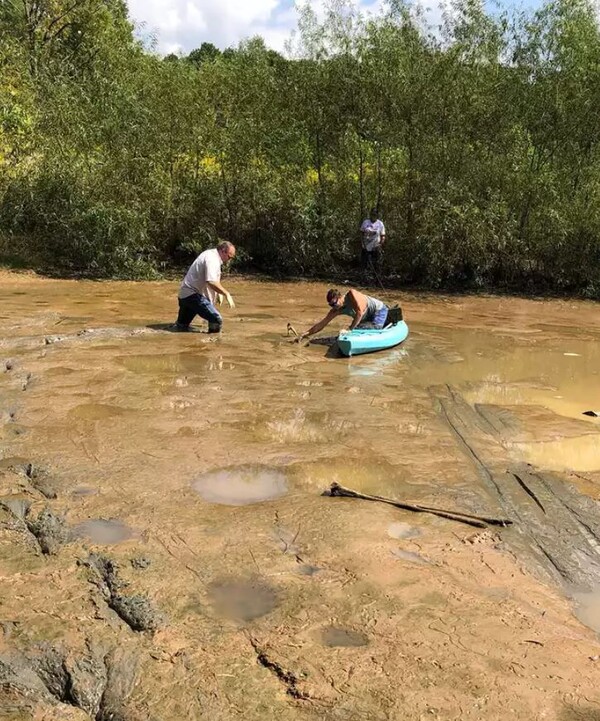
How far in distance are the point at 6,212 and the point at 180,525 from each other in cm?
1392

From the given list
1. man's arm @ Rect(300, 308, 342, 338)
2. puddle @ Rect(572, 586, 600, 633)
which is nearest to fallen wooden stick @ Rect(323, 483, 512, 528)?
puddle @ Rect(572, 586, 600, 633)

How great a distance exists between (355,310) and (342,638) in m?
7.07

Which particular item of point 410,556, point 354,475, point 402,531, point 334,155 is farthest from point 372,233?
point 410,556

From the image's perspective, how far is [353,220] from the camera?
56.4 ft

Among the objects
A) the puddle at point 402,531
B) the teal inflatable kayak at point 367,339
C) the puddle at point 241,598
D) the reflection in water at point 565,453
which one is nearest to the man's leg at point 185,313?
the teal inflatable kayak at point 367,339

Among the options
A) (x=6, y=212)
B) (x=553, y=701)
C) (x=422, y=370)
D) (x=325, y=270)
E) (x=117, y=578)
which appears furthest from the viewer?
(x=325, y=270)

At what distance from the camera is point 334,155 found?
676 inches

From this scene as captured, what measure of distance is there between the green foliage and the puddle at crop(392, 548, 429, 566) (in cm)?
1216

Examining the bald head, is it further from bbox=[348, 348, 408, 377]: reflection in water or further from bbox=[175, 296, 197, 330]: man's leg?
bbox=[348, 348, 408, 377]: reflection in water

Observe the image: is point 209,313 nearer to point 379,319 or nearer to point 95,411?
point 379,319

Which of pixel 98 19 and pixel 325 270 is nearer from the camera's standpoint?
pixel 325 270

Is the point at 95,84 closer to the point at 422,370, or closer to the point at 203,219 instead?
the point at 203,219

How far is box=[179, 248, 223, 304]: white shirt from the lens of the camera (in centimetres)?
993

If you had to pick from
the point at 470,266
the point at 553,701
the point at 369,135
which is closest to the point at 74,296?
the point at 369,135
